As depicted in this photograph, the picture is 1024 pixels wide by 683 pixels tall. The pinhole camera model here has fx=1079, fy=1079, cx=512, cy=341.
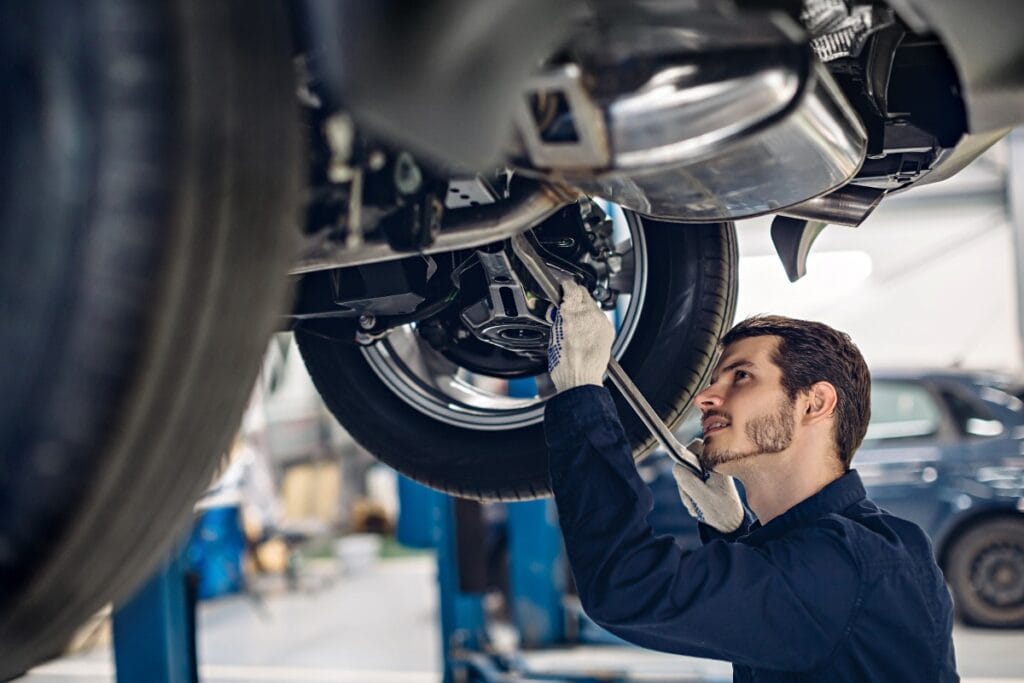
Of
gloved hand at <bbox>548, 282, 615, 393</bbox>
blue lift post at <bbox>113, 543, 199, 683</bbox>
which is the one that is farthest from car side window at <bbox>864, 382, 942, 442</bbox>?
gloved hand at <bbox>548, 282, 615, 393</bbox>

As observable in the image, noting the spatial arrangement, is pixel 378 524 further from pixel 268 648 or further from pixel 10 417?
pixel 10 417

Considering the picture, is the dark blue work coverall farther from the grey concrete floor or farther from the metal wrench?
the grey concrete floor

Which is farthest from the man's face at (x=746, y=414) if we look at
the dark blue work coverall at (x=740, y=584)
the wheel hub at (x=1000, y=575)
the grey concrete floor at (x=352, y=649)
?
the wheel hub at (x=1000, y=575)

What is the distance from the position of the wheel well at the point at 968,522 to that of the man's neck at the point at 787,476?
3769mm

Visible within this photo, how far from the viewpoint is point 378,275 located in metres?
1.61

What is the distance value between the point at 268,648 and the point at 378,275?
4.22 m

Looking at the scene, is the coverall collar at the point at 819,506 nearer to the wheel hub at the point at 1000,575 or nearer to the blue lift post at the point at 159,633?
the blue lift post at the point at 159,633

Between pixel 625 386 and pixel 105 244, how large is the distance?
92 centimetres

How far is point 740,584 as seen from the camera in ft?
4.51

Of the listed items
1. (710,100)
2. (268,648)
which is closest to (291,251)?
(710,100)

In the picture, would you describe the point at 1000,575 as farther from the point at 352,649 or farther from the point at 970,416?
the point at 352,649

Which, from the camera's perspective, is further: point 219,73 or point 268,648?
point 268,648

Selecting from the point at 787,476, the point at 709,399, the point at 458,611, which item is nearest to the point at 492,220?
the point at 709,399

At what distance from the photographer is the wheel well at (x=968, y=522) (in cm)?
497
